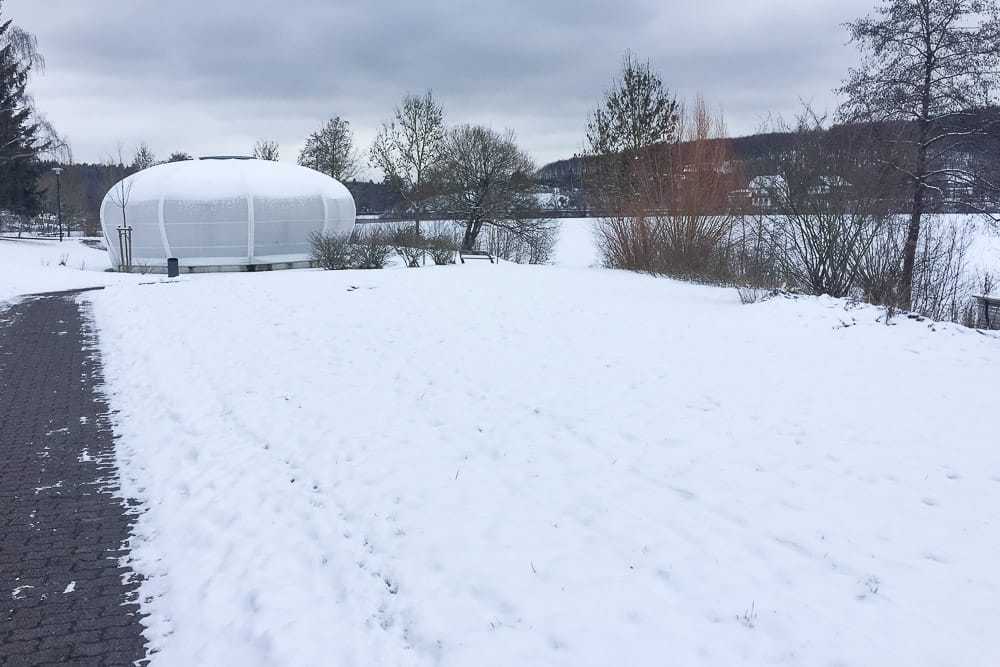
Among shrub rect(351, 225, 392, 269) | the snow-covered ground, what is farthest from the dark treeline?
the snow-covered ground

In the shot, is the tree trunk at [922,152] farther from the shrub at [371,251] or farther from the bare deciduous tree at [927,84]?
the shrub at [371,251]

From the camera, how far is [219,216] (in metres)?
31.1

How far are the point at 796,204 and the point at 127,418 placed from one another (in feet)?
38.5

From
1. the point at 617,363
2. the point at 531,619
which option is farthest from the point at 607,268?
the point at 531,619

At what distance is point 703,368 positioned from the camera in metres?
8.02

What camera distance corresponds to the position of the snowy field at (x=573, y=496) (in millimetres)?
3293

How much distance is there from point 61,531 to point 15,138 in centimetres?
4399

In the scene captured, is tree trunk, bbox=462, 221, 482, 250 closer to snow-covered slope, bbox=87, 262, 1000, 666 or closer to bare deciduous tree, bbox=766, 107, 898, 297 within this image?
bare deciduous tree, bbox=766, 107, 898, 297

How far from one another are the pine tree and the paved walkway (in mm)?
38053

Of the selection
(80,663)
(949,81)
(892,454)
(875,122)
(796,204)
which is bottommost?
(80,663)

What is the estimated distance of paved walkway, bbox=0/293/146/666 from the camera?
3309mm

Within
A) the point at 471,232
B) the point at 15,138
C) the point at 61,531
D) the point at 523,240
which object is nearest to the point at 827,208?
the point at 61,531

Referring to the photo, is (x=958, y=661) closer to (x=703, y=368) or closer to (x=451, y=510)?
(x=451, y=510)

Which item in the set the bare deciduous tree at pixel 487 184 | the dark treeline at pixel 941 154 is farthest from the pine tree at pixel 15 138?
the dark treeline at pixel 941 154
